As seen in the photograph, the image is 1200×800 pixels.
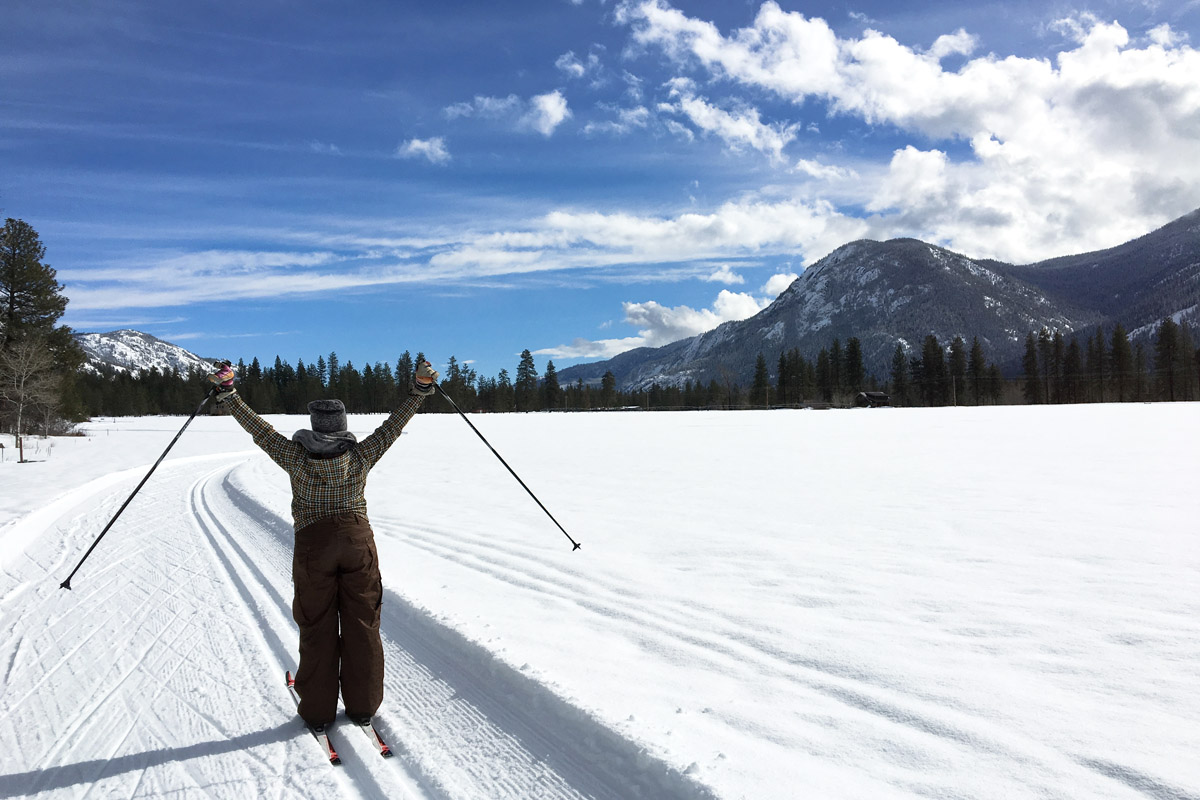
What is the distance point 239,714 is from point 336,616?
3.04ft

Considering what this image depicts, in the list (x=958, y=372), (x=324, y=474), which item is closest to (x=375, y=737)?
(x=324, y=474)

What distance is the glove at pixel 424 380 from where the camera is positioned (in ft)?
13.2

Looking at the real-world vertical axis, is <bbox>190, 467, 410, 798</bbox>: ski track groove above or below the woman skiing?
below

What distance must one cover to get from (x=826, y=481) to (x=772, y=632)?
8347 mm

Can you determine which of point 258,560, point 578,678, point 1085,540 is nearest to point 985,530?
point 1085,540

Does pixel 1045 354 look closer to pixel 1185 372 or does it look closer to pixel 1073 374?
pixel 1073 374

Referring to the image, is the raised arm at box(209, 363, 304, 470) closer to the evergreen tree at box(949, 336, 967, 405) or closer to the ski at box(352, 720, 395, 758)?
the ski at box(352, 720, 395, 758)

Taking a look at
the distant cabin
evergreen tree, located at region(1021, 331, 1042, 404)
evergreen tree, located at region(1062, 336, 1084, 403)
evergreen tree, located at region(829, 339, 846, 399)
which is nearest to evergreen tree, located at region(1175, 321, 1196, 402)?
evergreen tree, located at region(1062, 336, 1084, 403)

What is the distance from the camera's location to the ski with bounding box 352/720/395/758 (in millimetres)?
3426

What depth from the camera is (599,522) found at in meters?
9.57

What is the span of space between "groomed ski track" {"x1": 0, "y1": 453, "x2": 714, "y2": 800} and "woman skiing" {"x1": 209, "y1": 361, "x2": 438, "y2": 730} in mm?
237

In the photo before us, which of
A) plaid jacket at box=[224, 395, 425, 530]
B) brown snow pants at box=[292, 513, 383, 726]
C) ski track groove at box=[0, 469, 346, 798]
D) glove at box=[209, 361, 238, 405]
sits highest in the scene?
glove at box=[209, 361, 238, 405]

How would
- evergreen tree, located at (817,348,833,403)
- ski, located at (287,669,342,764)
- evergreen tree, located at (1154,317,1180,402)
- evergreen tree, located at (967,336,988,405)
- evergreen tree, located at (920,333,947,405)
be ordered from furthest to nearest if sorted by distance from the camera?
evergreen tree, located at (817,348,833,403) → evergreen tree, located at (920,333,947,405) → evergreen tree, located at (967,336,988,405) → evergreen tree, located at (1154,317,1180,402) → ski, located at (287,669,342,764)

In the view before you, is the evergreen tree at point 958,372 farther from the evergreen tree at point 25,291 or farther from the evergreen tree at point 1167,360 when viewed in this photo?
the evergreen tree at point 25,291
